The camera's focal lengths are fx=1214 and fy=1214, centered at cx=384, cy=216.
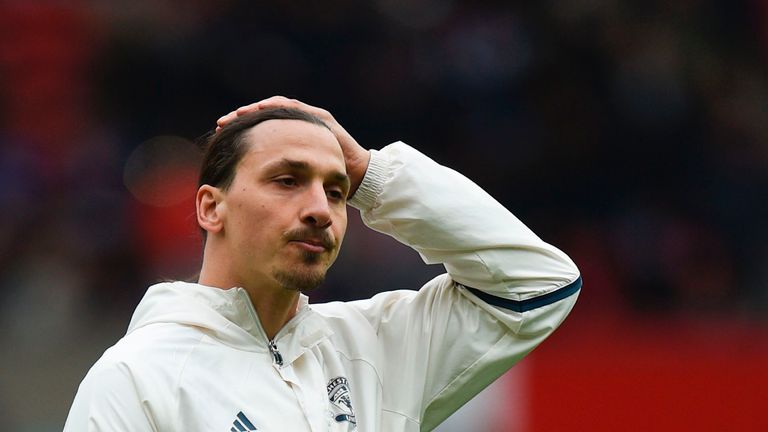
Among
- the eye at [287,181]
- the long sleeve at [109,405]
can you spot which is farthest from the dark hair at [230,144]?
the long sleeve at [109,405]

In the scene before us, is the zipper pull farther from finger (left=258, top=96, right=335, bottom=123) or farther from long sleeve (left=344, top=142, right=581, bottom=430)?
finger (left=258, top=96, right=335, bottom=123)

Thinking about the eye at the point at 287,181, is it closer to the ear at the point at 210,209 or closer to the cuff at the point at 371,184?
the ear at the point at 210,209

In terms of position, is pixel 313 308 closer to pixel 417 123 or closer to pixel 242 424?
pixel 242 424

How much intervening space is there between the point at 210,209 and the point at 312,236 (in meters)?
0.30

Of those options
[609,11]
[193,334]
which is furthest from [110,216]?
[193,334]

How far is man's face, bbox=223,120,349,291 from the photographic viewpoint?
2.86 metres

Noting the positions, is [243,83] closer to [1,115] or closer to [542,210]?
[1,115]

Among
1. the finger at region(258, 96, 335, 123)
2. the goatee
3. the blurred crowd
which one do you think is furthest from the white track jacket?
the blurred crowd

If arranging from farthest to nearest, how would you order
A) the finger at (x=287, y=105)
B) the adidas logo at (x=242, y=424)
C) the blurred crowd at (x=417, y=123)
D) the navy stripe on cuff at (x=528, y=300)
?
the blurred crowd at (x=417, y=123) → the navy stripe on cuff at (x=528, y=300) → the finger at (x=287, y=105) → the adidas logo at (x=242, y=424)

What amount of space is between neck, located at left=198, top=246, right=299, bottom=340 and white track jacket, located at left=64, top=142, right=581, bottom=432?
0.11ft

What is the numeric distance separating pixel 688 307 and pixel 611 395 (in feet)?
4.46

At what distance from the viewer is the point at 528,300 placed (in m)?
3.23

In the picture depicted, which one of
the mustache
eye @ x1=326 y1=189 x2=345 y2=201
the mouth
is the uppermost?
eye @ x1=326 y1=189 x2=345 y2=201

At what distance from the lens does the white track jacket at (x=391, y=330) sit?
279 cm
